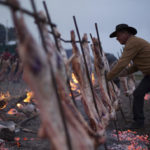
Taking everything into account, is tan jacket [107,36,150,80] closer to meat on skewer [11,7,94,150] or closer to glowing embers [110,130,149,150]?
glowing embers [110,130,149,150]

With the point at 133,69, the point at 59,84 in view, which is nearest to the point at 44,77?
the point at 59,84

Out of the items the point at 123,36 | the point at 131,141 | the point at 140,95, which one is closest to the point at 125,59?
the point at 123,36

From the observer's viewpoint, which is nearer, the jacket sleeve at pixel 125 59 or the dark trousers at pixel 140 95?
the jacket sleeve at pixel 125 59

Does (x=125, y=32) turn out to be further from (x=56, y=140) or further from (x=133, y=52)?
(x=56, y=140)

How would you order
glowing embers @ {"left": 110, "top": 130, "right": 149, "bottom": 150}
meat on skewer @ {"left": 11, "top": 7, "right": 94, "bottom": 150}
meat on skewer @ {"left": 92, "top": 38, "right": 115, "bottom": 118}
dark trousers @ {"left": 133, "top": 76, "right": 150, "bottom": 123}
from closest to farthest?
meat on skewer @ {"left": 11, "top": 7, "right": 94, "bottom": 150} < glowing embers @ {"left": 110, "top": 130, "right": 149, "bottom": 150} < meat on skewer @ {"left": 92, "top": 38, "right": 115, "bottom": 118} < dark trousers @ {"left": 133, "top": 76, "right": 150, "bottom": 123}

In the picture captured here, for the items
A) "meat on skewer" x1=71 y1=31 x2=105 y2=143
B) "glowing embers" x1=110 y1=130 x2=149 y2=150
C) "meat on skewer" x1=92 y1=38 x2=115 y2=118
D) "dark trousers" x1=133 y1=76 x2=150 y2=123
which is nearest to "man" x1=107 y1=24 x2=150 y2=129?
"dark trousers" x1=133 y1=76 x2=150 y2=123

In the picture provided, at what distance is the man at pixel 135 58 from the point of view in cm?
430

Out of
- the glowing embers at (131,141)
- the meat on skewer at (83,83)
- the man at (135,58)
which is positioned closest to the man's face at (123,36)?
the man at (135,58)

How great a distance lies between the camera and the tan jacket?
4.27 metres

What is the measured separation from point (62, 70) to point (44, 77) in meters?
0.49

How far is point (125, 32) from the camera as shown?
483 centimetres

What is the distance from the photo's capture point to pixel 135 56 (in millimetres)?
4707

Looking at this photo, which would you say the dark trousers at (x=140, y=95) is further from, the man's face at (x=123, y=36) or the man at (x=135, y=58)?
the man's face at (x=123, y=36)

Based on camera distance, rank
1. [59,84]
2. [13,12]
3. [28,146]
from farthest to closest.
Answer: [28,146] < [59,84] < [13,12]
